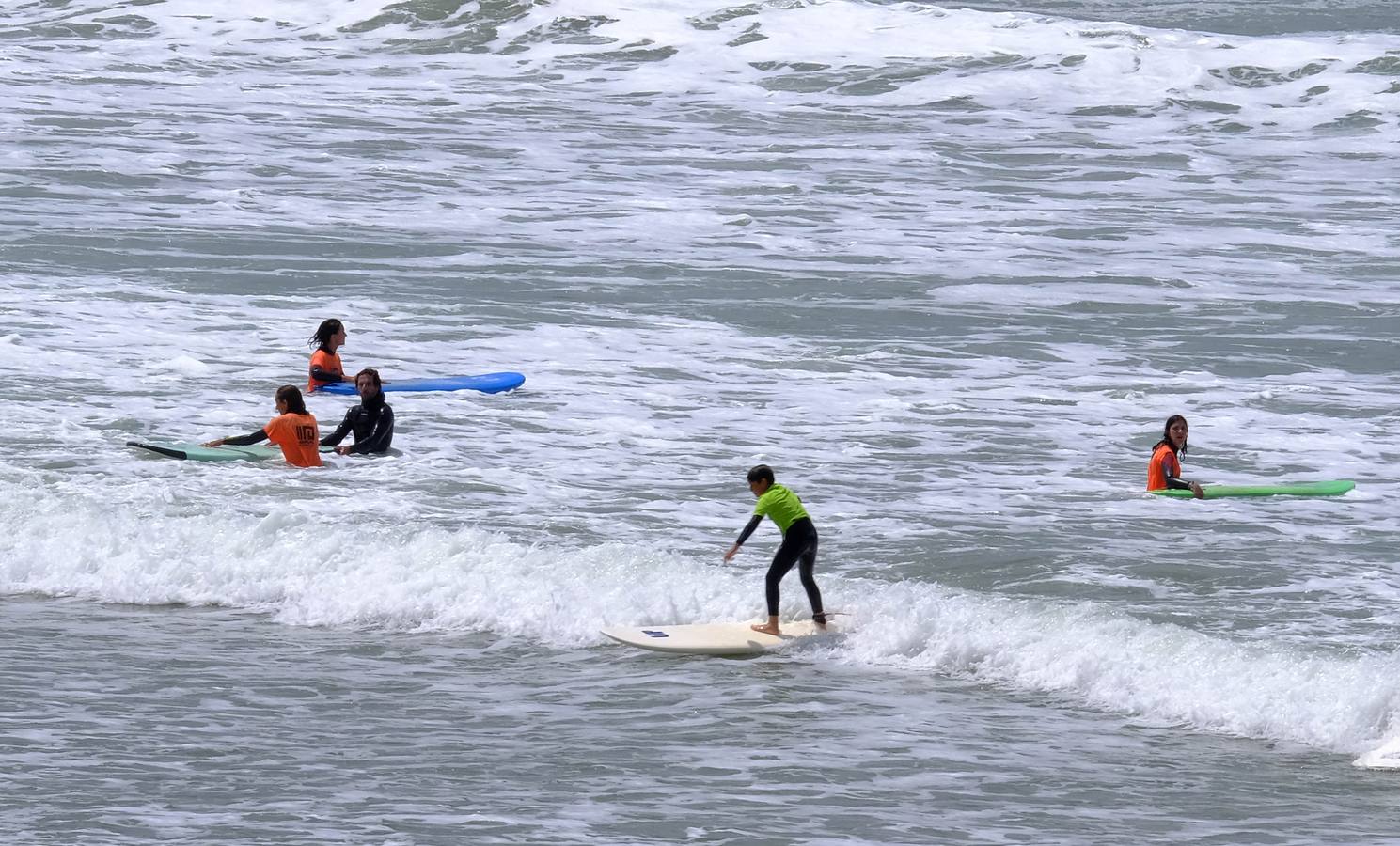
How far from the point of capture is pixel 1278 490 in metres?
16.8

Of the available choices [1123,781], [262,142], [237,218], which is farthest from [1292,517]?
[262,142]

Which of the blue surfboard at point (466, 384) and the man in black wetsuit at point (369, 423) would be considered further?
the blue surfboard at point (466, 384)

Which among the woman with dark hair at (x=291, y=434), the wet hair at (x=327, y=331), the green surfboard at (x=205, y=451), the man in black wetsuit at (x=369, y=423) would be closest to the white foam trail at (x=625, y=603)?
the woman with dark hair at (x=291, y=434)

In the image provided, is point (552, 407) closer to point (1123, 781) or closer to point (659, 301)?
point (659, 301)

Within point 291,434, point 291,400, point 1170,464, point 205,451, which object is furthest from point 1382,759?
point 205,451

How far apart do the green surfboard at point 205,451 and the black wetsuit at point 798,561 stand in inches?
244

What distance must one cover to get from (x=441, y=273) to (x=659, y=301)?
3.22 m

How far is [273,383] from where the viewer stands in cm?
Result: 2034

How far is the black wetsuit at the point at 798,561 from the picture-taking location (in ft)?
→ 43.5

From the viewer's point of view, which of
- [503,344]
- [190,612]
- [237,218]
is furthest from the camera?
[237,218]

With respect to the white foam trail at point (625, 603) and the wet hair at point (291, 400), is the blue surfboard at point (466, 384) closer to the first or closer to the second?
the wet hair at point (291, 400)

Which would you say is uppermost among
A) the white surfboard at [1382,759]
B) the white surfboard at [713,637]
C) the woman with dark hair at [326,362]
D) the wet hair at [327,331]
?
the wet hair at [327,331]

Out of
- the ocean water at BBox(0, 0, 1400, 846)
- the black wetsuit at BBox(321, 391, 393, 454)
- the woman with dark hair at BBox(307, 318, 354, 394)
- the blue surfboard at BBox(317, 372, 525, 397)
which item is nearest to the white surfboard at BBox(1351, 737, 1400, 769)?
the ocean water at BBox(0, 0, 1400, 846)

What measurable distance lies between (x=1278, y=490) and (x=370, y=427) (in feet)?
27.5
